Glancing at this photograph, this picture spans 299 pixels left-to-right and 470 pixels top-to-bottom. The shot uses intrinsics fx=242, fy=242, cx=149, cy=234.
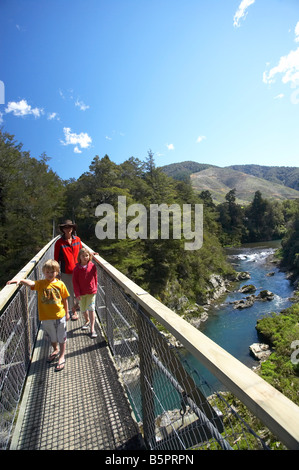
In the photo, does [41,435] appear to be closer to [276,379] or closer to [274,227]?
[276,379]

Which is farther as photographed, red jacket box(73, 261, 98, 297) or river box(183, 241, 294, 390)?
river box(183, 241, 294, 390)

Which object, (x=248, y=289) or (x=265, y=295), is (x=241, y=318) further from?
(x=248, y=289)

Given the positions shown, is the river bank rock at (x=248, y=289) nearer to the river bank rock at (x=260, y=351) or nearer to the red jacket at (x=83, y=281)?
the river bank rock at (x=260, y=351)

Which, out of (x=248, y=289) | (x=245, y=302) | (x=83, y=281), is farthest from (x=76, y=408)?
(x=248, y=289)

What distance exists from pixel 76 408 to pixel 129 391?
20.3 inches

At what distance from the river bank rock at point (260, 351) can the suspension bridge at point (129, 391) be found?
42.7ft

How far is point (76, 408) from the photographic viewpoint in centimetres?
229

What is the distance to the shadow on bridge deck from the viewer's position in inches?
77.1

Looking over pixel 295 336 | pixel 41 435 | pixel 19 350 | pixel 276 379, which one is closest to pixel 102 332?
pixel 19 350

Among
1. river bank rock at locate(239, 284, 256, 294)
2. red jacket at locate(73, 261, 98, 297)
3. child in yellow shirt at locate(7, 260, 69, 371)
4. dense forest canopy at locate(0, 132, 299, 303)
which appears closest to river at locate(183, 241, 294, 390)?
river bank rock at locate(239, 284, 256, 294)

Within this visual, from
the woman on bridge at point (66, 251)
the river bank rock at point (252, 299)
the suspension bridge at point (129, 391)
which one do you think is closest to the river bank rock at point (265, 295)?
the river bank rock at point (252, 299)

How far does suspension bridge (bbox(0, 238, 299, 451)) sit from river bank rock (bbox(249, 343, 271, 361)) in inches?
512

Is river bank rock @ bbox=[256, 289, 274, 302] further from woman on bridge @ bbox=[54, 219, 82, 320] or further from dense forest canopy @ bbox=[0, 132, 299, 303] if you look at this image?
woman on bridge @ bbox=[54, 219, 82, 320]
